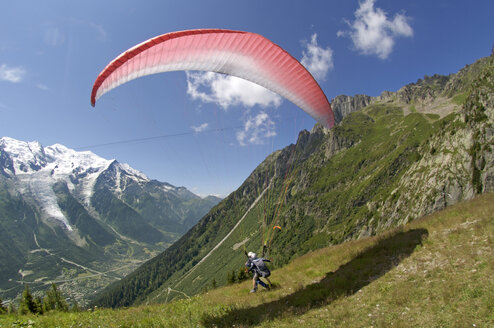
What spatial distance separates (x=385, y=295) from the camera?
7.07 meters

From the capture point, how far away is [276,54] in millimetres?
10750

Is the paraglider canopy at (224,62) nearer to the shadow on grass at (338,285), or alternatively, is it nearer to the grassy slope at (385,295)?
the shadow on grass at (338,285)

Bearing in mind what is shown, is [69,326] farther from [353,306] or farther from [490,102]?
[490,102]

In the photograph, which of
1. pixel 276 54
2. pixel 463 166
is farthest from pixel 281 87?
pixel 463 166

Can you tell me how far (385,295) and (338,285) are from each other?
1826mm

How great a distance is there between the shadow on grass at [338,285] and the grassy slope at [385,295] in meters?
0.03

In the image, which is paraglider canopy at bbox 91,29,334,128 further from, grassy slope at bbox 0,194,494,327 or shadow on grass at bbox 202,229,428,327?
grassy slope at bbox 0,194,494,327

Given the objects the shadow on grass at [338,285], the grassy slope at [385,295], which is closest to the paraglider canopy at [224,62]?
the shadow on grass at [338,285]

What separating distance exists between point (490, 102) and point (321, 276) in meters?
95.8

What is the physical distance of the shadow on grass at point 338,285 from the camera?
7020 millimetres

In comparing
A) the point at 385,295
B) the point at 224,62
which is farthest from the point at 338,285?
the point at 224,62

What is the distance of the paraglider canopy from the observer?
8.93 metres

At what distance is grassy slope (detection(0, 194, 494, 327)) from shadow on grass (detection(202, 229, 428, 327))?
31mm

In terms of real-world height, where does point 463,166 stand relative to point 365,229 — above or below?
above
